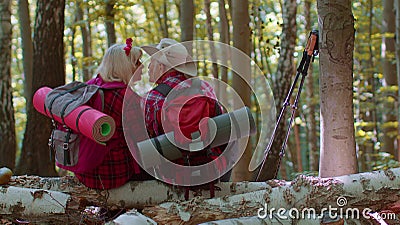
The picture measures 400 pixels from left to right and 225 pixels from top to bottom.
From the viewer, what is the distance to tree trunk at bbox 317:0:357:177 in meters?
4.59

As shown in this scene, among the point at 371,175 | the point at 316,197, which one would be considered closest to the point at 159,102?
the point at 316,197

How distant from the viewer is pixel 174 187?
Answer: 4445mm

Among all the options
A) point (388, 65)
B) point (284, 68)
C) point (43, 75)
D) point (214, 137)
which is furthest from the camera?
point (388, 65)

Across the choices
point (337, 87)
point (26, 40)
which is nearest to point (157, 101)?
point (337, 87)

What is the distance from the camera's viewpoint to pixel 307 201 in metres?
4.03

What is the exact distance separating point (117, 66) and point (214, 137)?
101cm

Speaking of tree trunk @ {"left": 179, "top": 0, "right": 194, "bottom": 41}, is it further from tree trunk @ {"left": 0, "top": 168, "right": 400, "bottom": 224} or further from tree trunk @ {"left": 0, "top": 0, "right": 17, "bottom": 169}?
tree trunk @ {"left": 0, "top": 168, "right": 400, "bottom": 224}

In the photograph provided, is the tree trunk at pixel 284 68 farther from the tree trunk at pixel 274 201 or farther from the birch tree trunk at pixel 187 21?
the tree trunk at pixel 274 201

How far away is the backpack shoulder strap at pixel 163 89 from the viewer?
4.23 m

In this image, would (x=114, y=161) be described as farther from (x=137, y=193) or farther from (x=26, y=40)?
(x=26, y=40)

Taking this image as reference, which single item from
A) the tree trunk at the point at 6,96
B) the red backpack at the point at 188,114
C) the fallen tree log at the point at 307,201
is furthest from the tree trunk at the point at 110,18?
the fallen tree log at the point at 307,201

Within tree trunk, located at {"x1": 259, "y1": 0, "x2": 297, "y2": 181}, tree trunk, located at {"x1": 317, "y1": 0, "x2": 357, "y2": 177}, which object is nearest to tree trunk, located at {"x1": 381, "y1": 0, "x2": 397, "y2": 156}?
tree trunk, located at {"x1": 259, "y1": 0, "x2": 297, "y2": 181}

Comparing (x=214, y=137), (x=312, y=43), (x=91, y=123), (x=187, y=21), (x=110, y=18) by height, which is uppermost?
(x=110, y=18)

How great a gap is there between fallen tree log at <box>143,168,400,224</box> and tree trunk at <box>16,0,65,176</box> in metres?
4.31
